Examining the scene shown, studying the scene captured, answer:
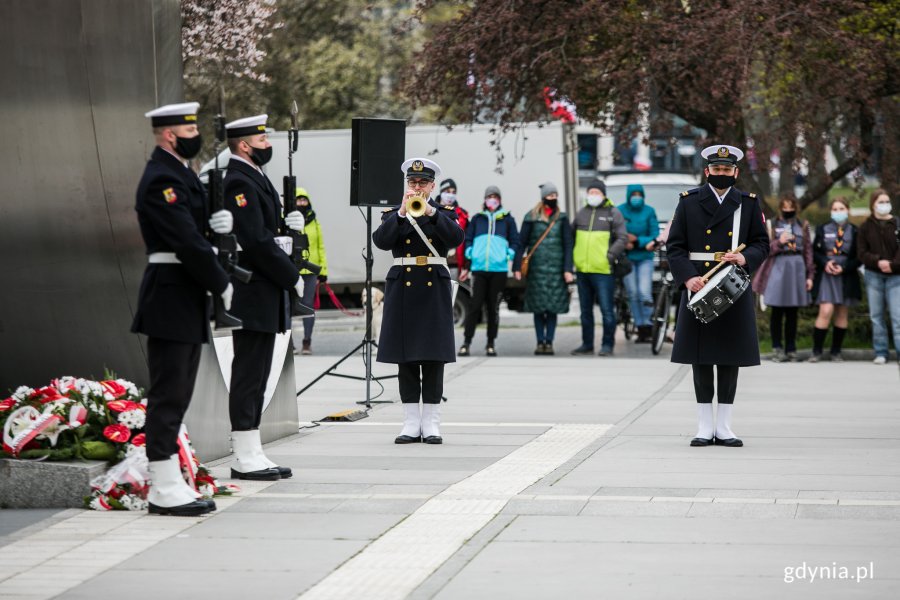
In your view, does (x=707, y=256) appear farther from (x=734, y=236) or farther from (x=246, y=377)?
(x=246, y=377)

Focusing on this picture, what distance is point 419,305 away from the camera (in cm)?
1064

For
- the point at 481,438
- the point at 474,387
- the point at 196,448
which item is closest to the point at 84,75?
the point at 196,448

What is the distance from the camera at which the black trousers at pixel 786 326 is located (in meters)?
17.2

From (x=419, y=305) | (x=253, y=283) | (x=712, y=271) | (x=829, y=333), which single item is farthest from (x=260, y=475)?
(x=829, y=333)

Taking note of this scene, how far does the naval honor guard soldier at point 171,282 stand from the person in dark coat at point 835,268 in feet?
35.6

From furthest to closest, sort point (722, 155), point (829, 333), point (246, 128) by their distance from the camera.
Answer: point (829, 333)
point (722, 155)
point (246, 128)

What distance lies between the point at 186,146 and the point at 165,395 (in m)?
1.23

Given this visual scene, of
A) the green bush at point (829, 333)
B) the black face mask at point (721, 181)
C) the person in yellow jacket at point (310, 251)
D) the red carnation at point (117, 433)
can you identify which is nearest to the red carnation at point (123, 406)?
the red carnation at point (117, 433)

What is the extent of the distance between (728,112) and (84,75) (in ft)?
37.2

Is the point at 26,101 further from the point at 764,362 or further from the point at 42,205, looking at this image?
the point at 764,362

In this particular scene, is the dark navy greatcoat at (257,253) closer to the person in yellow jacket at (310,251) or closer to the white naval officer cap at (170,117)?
the white naval officer cap at (170,117)

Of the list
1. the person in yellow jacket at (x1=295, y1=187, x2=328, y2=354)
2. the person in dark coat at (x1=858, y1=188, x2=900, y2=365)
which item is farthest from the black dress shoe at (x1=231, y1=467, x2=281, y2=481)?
the person in dark coat at (x1=858, y1=188, x2=900, y2=365)

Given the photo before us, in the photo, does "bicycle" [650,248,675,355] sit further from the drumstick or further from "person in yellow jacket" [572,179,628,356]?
the drumstick

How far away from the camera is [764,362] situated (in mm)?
17125
